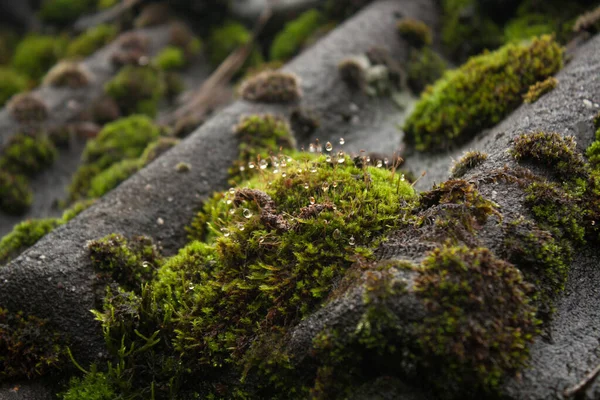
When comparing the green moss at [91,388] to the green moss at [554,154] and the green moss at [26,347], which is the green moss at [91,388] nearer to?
the green moss at [26,347]

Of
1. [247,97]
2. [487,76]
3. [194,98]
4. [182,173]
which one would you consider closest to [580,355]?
[487,76]

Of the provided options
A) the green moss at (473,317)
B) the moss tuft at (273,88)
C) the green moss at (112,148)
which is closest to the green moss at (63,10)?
the green moss at (112,148)

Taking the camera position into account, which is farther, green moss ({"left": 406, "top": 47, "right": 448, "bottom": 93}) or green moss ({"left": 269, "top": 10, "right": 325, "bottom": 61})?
green moss ({"left": 269, "top": 10, "right": 325, "bottom": 61})

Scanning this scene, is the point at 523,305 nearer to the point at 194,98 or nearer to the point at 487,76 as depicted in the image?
the point at 487,76

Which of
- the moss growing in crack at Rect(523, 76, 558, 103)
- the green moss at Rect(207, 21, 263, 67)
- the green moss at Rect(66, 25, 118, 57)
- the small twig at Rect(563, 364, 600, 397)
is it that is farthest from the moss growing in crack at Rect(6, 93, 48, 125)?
the small twig at Rect(563, 364, 600, 397)

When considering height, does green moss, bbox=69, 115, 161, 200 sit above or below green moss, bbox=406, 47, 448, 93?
above

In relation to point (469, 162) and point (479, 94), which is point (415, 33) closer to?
point (479, 94)

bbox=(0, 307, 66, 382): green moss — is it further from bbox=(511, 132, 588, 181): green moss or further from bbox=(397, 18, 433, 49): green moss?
bbox=(397, 18, 433, 49): green moss
